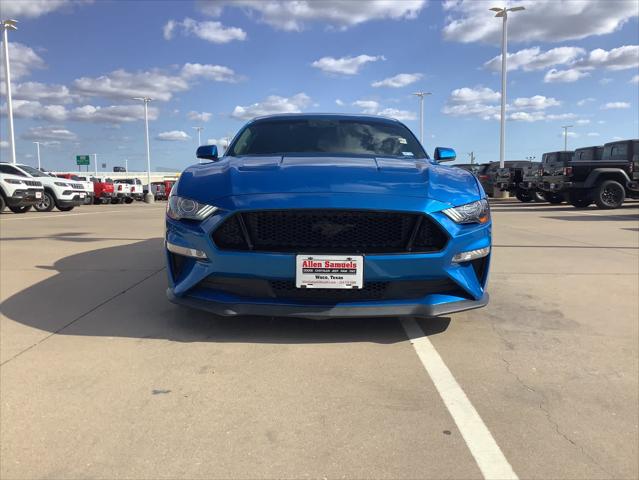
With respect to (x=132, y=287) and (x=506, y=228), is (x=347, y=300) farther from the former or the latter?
(x=506, y=228)

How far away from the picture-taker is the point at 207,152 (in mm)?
4652

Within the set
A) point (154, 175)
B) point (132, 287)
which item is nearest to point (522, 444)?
point (132, 287)

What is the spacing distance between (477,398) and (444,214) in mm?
1051

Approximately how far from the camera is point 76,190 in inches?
675

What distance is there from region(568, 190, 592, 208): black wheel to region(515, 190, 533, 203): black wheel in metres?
4.61

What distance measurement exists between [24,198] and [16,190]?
0.31m

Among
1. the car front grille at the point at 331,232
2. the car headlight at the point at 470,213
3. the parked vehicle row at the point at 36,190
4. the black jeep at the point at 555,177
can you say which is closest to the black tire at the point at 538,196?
the black jeep at the point at 555,177

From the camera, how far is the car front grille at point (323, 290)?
2.92m

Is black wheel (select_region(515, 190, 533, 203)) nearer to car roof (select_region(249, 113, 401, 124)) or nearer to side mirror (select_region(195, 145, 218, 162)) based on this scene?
car roof (select_region(249, 113, 401, 124))

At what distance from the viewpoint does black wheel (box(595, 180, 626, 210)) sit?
1510cm

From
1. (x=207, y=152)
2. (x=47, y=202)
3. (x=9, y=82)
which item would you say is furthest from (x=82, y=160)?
(x=207, y=152)

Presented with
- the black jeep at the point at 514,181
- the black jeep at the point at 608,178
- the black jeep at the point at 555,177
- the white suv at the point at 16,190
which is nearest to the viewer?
the white suv at the point at 16,190

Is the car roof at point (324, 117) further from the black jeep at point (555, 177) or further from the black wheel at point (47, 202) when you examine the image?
the black wheel at point (47, 202)

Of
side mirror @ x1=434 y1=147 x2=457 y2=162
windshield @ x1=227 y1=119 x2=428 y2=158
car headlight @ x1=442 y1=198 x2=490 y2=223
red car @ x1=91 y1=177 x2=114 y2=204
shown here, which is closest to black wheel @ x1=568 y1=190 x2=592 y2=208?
side mirror @ x1=434 y1=147 x2=457 y2=162
